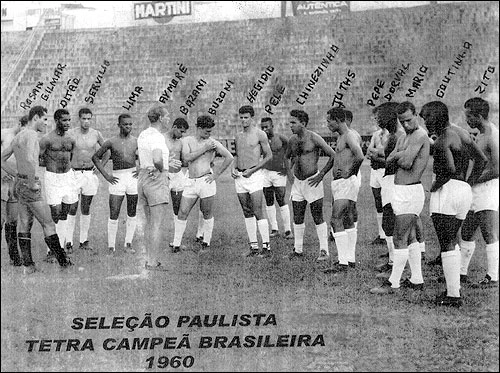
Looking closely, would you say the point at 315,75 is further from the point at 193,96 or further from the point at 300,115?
the point at 193,96

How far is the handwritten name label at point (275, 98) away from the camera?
6532 mm

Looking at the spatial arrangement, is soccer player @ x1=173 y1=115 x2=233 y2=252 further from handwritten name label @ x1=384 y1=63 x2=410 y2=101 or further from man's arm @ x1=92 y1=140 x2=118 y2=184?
handwritten name label @ x1=384 y1=63 x2=410 y2=101

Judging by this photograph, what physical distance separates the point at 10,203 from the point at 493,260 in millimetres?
5010

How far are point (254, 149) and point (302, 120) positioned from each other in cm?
71

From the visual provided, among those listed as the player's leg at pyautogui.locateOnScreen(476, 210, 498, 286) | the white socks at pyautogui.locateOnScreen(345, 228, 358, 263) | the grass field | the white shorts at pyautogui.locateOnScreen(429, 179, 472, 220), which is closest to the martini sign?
the grass field

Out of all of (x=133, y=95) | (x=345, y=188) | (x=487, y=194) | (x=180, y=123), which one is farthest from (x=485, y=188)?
Result: (x=133, y=95)

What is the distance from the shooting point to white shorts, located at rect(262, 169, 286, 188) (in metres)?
7.21

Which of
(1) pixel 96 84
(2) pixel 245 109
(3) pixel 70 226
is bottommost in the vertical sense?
(3) pixel 70 226

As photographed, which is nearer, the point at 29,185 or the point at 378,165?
the point at 29,185

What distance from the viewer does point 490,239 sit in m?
5.33

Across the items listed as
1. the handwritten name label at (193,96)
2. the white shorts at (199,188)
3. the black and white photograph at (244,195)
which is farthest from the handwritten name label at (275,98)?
the white shorts at (199,188)

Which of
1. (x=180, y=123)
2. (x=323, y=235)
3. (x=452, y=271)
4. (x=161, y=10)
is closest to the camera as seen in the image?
(x=452, y=271)

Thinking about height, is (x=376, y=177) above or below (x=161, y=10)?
below

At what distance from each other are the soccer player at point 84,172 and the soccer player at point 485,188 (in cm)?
412
